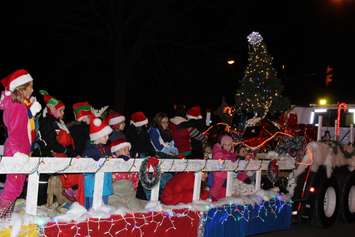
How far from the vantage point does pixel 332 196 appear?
11.4m

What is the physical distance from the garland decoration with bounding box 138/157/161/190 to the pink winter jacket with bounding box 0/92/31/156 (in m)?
1.70

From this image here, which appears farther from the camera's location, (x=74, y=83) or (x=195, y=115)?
(x=74, y=83)

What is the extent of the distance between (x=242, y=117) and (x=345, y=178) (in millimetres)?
8520

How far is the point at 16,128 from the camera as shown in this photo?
19.6 feet

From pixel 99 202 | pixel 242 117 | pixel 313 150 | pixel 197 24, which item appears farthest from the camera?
pixel 197 24

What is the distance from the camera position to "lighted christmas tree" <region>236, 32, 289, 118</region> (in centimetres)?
2169

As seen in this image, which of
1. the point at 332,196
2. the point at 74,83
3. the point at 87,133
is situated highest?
the point at 74,83

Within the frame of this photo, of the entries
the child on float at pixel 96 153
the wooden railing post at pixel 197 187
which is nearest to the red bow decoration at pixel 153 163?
the child on float at pixel 96 153

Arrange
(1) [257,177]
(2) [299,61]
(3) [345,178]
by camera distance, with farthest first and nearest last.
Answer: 1. (2) [299,61]
2. (3) [345,178]
3. (1) [257,177]

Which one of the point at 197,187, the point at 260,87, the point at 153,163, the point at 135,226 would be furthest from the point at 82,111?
the point at 260,87

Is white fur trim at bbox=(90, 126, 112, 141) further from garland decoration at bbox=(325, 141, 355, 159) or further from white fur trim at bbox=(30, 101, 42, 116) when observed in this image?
garland decoration at bbox=(325, 141, 355, 159)

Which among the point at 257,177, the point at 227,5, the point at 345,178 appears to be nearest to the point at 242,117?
the point at 345,178

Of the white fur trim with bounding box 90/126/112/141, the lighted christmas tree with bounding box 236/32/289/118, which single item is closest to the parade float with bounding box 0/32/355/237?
the white fur trim with bounding box 90/126/112/141

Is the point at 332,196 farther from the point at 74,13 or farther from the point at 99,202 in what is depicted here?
the point at 74,13
